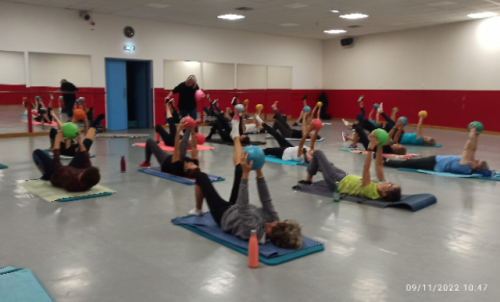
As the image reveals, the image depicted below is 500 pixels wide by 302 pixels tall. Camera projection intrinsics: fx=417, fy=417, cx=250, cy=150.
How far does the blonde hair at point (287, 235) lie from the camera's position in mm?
3271

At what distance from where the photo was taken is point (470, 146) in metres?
6.26

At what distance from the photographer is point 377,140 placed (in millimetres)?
4719

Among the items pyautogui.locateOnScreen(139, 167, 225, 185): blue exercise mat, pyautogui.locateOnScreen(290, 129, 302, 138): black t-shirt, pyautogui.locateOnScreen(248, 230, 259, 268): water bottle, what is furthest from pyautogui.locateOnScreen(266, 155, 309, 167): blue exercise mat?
pyautogui.locateOnScreen(248, 230, 259, 268): water bottle

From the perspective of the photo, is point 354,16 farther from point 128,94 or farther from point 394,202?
point 394,202

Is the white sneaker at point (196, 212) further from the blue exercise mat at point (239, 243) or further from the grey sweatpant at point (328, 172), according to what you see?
the grey sweatpant at point (328, 172)

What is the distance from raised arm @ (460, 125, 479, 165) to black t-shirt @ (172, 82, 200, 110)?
5.14 metres

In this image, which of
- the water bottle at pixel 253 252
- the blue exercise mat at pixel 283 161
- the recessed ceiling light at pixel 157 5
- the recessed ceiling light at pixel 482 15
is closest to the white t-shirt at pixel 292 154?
the blue exercise mat at pixel 283 161

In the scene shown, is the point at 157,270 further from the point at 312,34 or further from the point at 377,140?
the point at 312,34

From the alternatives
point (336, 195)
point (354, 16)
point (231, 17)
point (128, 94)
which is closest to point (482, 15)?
point (354, 16)

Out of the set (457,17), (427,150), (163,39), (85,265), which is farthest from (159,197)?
(457,17)

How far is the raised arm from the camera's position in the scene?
600 centimetres

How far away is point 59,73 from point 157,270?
33.1ft

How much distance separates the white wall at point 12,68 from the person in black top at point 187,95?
16.1 ft

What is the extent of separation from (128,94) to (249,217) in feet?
36.8
